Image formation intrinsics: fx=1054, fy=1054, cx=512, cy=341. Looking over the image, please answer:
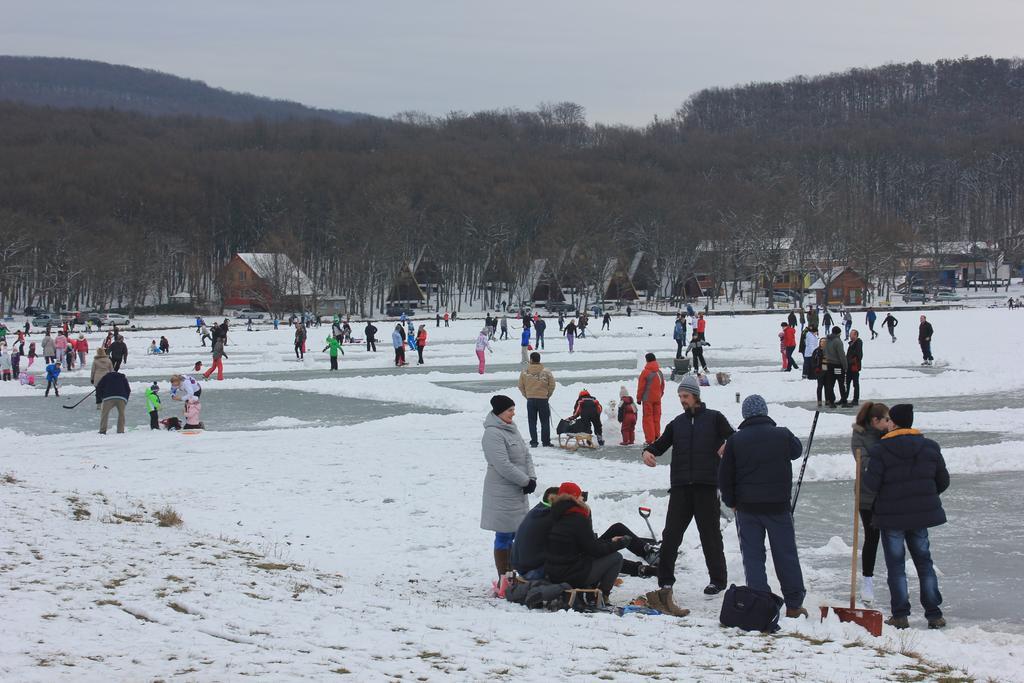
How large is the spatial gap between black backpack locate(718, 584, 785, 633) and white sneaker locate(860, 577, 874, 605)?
1.07m

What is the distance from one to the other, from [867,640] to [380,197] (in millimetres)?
117405

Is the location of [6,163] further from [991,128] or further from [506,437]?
[991,128]

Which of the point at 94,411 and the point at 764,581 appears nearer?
the point at 764,581

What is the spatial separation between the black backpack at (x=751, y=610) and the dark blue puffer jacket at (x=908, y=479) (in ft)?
3.72

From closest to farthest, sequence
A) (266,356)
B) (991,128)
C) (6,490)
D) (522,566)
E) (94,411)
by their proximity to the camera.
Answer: (522,566) < (6,490) < (94,411) < (266,356) < (991,128)

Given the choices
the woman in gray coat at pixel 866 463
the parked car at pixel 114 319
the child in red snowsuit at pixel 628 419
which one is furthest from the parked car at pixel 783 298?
the woman in gray coat at pixel 866 463

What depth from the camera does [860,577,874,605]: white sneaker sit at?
7992 millimetres

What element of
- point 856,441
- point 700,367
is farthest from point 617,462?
point 700,367

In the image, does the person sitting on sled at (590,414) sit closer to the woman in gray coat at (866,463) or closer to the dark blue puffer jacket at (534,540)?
the woman in gray coat at (866,463)

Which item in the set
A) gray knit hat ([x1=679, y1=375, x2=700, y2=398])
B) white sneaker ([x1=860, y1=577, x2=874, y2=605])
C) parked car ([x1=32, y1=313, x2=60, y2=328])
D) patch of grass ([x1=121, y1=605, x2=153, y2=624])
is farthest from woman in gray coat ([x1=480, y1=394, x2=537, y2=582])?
parked car ([x1=32, y1=313, x2=60, y2=328])

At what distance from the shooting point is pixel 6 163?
133m

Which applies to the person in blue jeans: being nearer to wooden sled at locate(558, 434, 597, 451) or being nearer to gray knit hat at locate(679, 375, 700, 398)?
gray knit hat at locate(679, 375, 700, 398)

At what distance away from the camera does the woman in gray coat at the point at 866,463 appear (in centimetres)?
803

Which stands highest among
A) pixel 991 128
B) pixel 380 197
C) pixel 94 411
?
pixel 991 128
